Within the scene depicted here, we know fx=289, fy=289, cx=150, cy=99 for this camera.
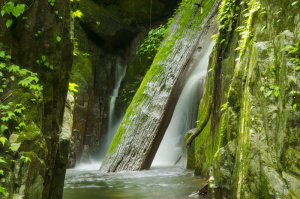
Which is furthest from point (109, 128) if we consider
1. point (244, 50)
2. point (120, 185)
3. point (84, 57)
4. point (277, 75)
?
point (277, 75)

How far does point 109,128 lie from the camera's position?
40.1 ft

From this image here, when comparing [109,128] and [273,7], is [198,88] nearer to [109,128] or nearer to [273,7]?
[109,128]

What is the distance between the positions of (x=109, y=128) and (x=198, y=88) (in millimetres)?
4440

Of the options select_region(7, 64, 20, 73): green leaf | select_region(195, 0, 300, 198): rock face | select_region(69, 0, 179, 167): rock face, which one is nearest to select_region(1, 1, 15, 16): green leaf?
select_region(7, 64, 20, 73): green leaf

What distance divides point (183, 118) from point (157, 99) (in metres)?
3.80

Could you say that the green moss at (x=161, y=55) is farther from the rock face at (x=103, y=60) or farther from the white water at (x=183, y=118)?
the rock face at (x=103, y=60)

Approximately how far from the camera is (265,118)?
8.82ft

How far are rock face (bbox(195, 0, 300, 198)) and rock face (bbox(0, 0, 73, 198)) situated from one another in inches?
75.0

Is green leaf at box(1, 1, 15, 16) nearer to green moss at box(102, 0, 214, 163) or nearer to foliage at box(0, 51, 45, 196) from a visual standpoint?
foliage at box(0, 51, 45, 196)

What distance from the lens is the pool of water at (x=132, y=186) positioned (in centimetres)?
422

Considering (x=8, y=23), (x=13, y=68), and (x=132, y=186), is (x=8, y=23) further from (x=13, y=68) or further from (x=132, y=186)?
(x=132, y=186)

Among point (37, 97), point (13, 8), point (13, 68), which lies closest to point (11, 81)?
point (13, 68)

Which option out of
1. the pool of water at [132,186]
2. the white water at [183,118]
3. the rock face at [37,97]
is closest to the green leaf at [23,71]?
the rock face at [37,97]

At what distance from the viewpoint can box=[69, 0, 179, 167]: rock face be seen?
10594mm
